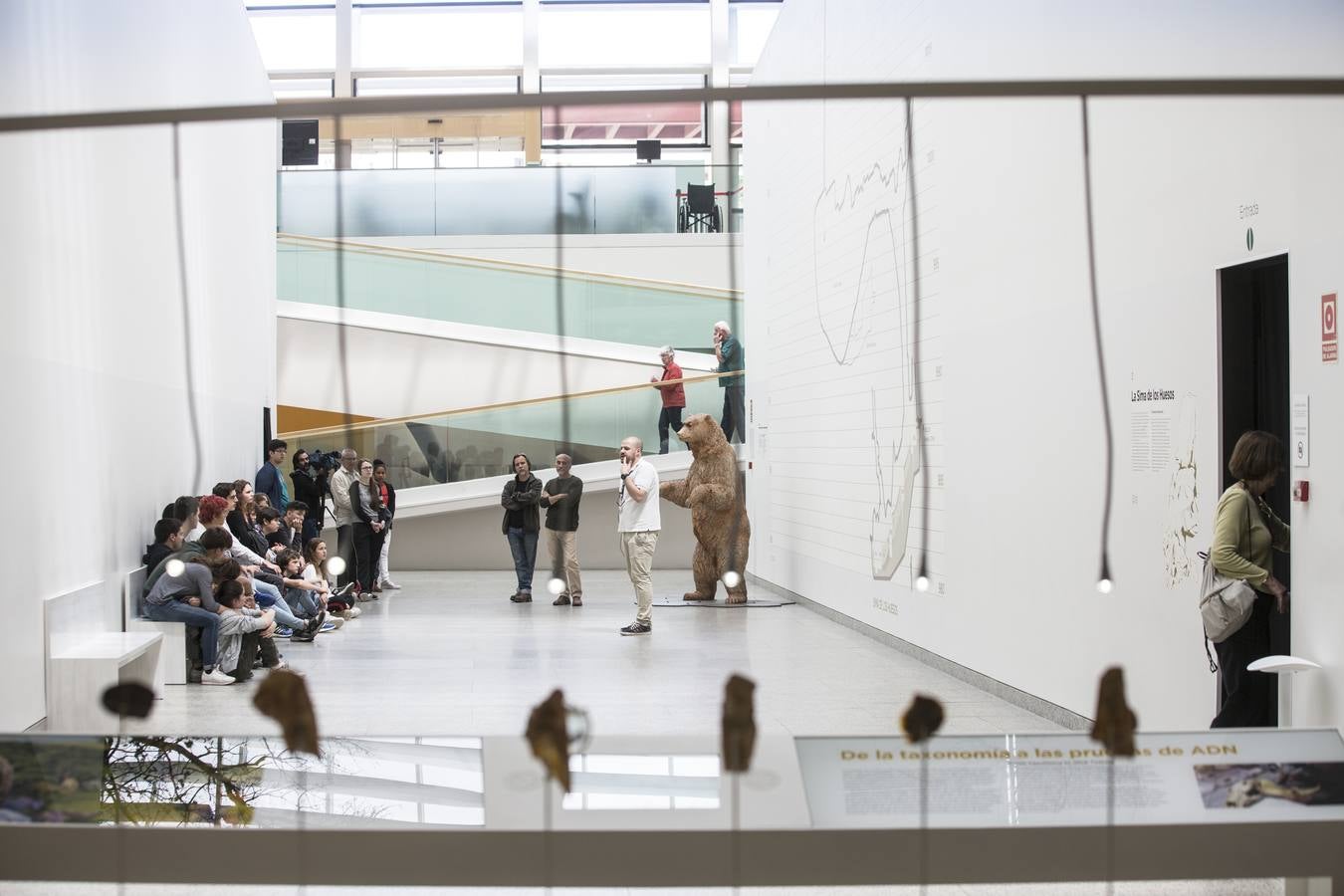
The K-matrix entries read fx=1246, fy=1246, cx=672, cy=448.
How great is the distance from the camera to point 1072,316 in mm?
5324

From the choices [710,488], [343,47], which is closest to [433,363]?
[710,488]

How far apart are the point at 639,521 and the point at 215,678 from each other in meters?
3.06

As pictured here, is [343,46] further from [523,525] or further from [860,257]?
[860,257]

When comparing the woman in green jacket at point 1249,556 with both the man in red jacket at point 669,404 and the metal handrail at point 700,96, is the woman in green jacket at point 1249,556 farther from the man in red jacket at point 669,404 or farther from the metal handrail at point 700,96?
the man in red jacket at point 669,404

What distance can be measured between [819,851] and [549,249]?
12.9m

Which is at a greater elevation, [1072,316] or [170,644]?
[1072,316]

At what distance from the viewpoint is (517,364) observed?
47.3 feet

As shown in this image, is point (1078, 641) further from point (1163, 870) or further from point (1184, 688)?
point (1163, 870)

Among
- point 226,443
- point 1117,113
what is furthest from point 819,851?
point 226,443

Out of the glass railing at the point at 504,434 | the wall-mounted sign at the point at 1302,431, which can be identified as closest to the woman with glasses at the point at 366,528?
the glass railing at the point at 504,434

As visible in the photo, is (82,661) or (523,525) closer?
(82,661)

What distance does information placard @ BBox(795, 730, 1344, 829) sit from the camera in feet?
9.26

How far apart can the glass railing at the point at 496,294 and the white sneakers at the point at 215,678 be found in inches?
307

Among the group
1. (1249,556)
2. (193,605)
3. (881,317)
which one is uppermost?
(881,317)
